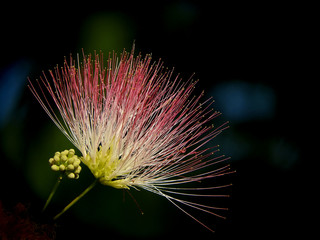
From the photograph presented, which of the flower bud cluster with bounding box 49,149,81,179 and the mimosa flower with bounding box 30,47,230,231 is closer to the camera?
the flower bud cluster with bounding box 49,149,81,179

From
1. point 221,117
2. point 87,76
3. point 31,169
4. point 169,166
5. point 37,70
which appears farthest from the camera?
point 221,117

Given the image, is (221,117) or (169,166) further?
(221,117)

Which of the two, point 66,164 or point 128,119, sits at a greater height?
point 128,119

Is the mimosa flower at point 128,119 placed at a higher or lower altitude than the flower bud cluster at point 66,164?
higher

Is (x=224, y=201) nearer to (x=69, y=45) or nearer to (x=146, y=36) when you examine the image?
(x=146, y=36)

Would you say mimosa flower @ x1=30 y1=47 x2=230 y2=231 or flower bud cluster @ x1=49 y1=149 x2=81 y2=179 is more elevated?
mimosa flower @ x1=30 y1=47 x2=230 y2=231

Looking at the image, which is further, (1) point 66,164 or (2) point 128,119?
(2) point 128,119

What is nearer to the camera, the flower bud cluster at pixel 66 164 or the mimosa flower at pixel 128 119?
the flower bud cluster at pixel 66 164

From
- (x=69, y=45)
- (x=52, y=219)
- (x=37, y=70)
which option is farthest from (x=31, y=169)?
(x=52, y=219)
